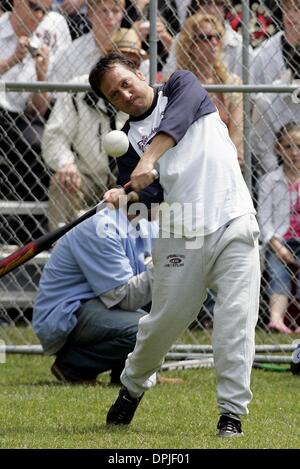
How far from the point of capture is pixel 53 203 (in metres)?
7.97

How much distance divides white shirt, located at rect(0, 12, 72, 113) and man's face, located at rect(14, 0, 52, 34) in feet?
0.15

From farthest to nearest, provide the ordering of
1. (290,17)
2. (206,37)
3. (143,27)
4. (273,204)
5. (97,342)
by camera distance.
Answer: (143,27) → (273,204) → (206,37) → (290,17) → (97,342)

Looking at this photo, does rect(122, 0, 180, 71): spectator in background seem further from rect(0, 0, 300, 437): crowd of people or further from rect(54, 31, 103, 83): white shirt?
rect(54, 31, 103, 83): white shirt

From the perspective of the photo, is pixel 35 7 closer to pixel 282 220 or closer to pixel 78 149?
pixel 78 149

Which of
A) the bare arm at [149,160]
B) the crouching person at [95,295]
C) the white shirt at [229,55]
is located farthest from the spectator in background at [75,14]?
the bare arm at [149,160]

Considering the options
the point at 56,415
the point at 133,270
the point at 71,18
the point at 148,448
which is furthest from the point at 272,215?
the point at 148,448

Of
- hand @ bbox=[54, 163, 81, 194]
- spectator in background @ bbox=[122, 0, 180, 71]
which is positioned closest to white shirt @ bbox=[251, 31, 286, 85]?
spectator in background @ bbox=[122, 0, 180, 71]

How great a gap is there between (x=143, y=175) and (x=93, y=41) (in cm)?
349

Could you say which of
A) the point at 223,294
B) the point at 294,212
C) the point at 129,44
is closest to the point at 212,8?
the point at 129,44

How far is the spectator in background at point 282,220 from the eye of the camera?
7.79 meters

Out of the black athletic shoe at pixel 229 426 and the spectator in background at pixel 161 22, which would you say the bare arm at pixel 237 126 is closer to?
the spectator in background at pixel 161 22

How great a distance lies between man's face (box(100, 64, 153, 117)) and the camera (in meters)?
5.11

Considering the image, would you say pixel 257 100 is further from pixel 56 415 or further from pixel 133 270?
pixel 56 415

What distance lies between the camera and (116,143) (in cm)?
499
